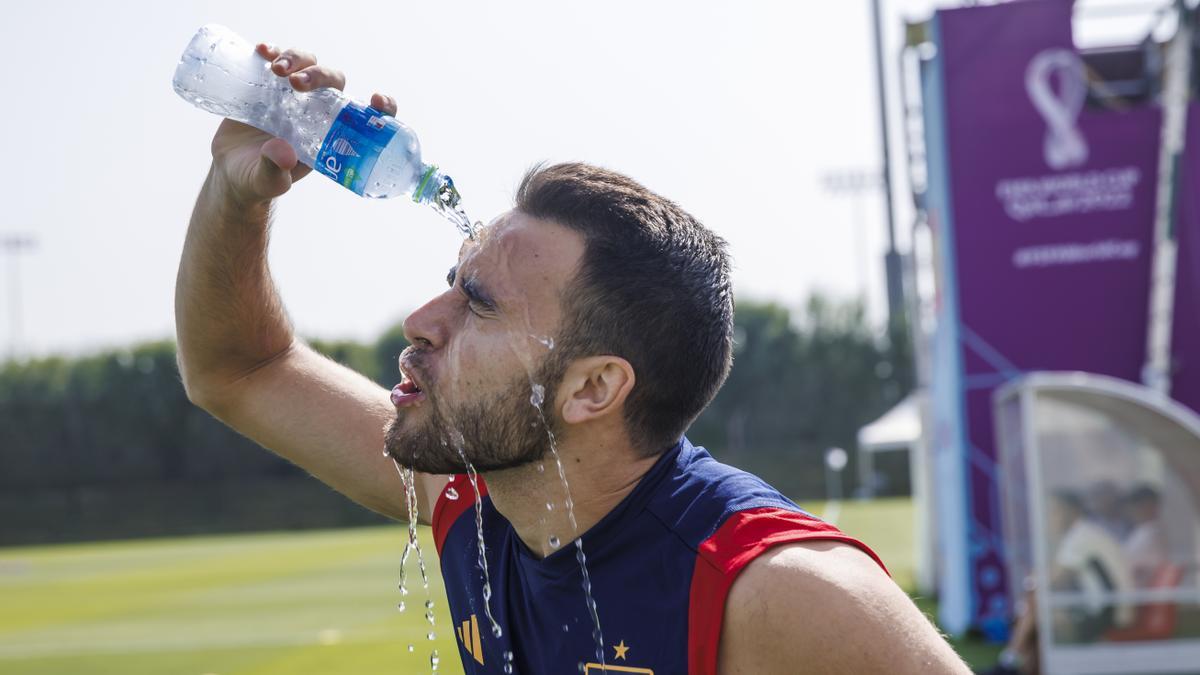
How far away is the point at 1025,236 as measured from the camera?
12.8 m

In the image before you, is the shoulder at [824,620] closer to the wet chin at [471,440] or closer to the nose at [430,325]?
the wet chin at [471,440]

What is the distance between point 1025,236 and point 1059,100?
1332 millimetres

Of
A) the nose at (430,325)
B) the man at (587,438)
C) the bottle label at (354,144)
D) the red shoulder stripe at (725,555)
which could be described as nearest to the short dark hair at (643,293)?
the man at (587,438)

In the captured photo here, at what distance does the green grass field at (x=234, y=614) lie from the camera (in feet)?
42.8

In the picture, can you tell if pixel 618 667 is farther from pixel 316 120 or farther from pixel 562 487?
pixel 316 120

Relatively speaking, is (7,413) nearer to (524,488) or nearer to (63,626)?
(63,626)

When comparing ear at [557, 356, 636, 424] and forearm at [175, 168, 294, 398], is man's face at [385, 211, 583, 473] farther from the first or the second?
forearm at [175, 168, 294, 398]

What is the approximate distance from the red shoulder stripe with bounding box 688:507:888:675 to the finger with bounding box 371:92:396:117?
1.49 metres

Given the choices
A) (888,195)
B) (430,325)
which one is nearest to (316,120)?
(430,325)

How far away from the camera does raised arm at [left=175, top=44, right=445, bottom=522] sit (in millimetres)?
3562

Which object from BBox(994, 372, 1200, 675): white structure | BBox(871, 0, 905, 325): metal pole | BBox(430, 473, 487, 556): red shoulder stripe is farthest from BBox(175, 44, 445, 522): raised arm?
BBox(871, 0, 905, 325): metal pole

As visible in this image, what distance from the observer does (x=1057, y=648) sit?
933cm

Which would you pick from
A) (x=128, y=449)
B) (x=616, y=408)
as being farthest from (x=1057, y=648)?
(x=128, y=449)

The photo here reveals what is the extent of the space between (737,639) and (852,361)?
56.6 meters
